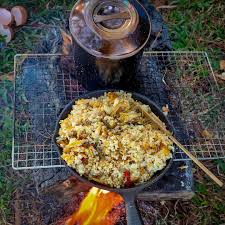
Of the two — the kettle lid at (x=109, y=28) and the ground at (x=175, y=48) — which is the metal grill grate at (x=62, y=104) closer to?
the ground at (x=175, y=48)

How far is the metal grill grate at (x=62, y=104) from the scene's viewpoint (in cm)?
267

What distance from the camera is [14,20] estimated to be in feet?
12.2

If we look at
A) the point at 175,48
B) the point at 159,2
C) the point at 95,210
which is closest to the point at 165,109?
the point at 95,210

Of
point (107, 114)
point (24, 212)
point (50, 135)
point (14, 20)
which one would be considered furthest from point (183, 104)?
point (14, 20)

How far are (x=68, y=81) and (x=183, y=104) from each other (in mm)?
908

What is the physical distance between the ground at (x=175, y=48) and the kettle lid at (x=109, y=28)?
3.72 feet

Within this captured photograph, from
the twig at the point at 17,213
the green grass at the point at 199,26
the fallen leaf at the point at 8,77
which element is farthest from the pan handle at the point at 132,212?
the green grass at the point at 199,26

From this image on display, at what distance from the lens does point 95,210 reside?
106 inches

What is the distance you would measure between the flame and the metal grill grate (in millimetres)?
379

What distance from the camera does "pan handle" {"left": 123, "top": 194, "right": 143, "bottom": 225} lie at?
6.86ft

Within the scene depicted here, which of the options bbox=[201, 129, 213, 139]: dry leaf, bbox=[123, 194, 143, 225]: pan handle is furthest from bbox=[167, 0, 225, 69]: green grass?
bbox=[123, 194, 143, 225]: pan handle

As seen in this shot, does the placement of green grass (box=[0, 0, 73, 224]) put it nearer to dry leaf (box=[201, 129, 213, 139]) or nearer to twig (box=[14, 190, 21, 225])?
twig (box=[14, 190, 21, 225])

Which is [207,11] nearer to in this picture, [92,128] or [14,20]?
[14,20]

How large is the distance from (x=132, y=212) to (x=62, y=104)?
1007 mm
